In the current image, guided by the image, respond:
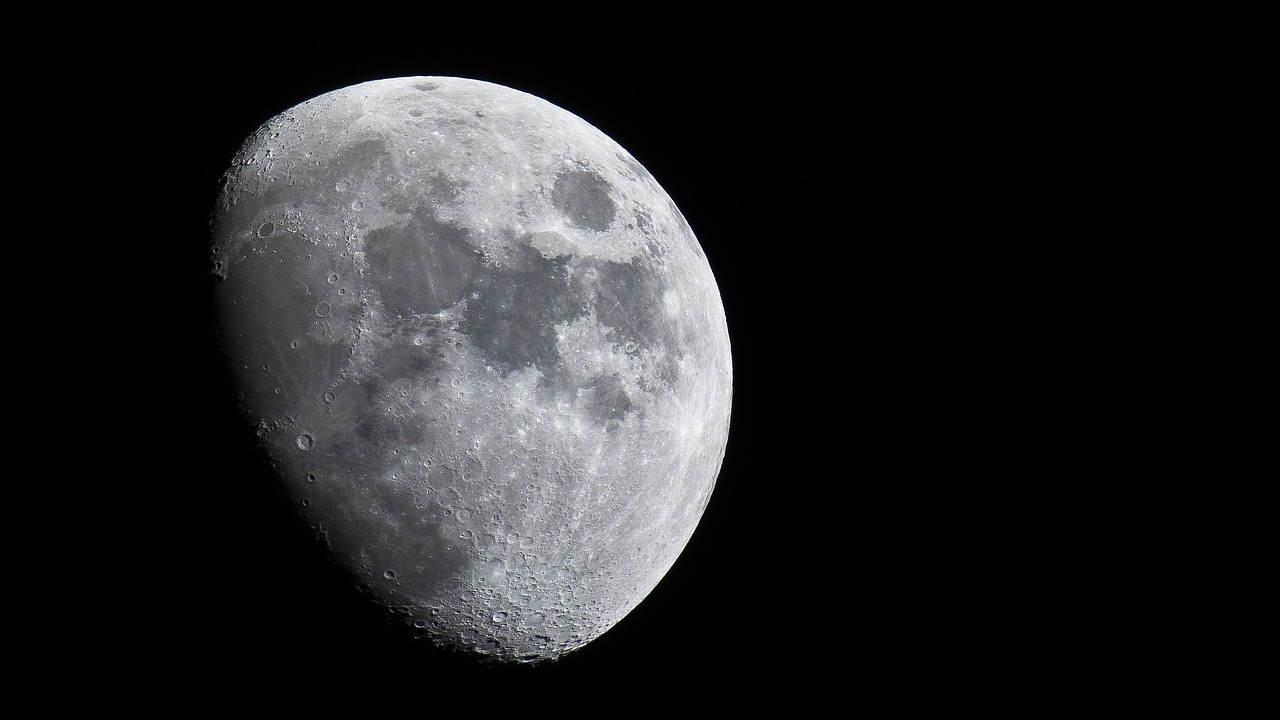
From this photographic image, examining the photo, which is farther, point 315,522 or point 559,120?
point 559,120

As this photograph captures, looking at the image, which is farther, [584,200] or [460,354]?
[584,200]

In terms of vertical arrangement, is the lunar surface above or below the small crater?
below

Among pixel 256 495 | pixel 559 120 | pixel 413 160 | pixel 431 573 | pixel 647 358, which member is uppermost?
pixel 559 120

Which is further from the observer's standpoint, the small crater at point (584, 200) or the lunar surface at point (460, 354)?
the small crater at point (584, 200)

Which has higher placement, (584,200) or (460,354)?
(584,200)

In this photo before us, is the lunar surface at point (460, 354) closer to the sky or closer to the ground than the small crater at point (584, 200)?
closer to the ground

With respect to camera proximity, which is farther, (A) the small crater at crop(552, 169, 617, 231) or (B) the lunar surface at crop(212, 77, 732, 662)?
(A) the small crater at crop(552, 169, 617, 231)

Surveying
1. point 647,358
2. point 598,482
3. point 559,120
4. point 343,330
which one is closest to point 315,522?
point 343,330

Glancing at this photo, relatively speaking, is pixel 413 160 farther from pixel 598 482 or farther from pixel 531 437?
pixel 598 482
